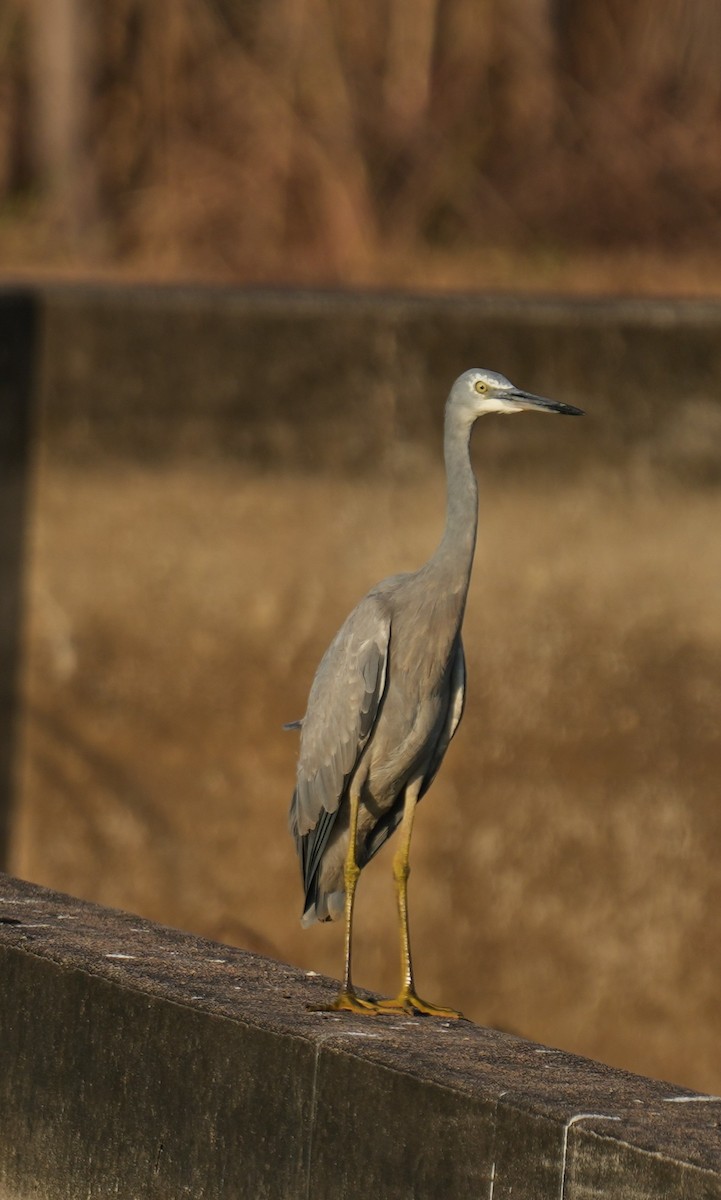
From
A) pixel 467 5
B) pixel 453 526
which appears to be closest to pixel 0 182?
pixel 467 5

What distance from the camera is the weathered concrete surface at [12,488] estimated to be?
930 centimetres

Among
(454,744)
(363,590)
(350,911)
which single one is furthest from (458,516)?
(363,590)

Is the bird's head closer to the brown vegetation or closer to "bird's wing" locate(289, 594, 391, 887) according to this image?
"bird's wing" locate(289, 594, 391, 887)

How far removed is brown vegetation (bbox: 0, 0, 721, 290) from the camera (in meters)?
13.0

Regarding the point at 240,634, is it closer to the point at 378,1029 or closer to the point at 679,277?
the point at 679,277

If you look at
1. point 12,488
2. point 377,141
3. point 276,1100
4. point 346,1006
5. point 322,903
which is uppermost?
point 377,141

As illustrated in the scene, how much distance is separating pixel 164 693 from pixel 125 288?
6.87 ft

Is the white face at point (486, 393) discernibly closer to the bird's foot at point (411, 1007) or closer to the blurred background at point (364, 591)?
the bird's foot at point (411, 1007)

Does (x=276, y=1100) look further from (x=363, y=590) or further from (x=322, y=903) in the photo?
(x=363, y=590)

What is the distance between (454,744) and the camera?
353 inches

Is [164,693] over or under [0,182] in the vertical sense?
under

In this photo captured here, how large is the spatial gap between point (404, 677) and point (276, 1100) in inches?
65.8

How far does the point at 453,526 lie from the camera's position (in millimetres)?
4809

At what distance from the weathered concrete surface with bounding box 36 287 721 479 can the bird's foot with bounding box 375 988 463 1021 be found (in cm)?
493
